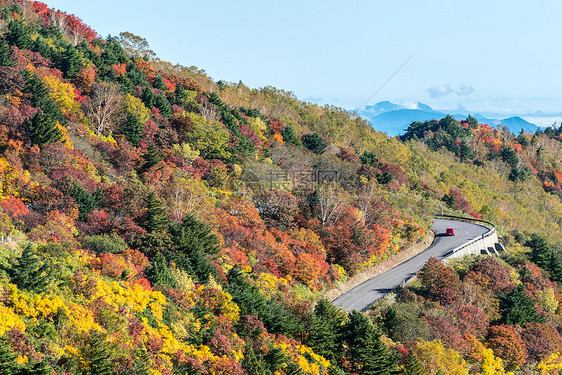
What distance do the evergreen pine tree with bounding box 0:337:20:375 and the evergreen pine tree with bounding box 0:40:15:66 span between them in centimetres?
4362

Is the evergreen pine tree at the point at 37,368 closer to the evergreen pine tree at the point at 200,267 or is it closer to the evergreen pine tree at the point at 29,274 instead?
the evergreen pine tree at the point at 29,274

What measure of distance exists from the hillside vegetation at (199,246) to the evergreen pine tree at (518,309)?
0.23 meters

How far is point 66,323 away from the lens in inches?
865

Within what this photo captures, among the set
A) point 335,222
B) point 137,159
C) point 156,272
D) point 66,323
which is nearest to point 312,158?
point 335,222

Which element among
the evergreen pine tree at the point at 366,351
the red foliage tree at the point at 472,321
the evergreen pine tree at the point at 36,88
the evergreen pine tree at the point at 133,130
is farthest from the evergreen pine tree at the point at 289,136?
the evergreen pine tree at the point at 366,351

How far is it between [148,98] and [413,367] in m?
51.5


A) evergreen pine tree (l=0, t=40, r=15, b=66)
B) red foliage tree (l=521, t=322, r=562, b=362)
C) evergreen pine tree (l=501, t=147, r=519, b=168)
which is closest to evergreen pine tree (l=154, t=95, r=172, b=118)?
evergreen pine tree (l=0, t=40, r=15, b=66)

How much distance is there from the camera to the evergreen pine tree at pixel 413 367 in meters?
29.8

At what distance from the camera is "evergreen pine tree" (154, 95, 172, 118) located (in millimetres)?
67000

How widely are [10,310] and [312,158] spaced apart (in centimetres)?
5381

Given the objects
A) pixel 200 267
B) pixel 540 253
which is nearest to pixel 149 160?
pixel 200 267

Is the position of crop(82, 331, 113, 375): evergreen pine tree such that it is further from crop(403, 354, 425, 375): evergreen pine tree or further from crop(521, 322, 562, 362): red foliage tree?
crop(521, 322, 562, 362): red foliage tree

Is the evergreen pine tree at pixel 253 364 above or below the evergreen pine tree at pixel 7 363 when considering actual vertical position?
below

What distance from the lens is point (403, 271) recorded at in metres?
50.2
